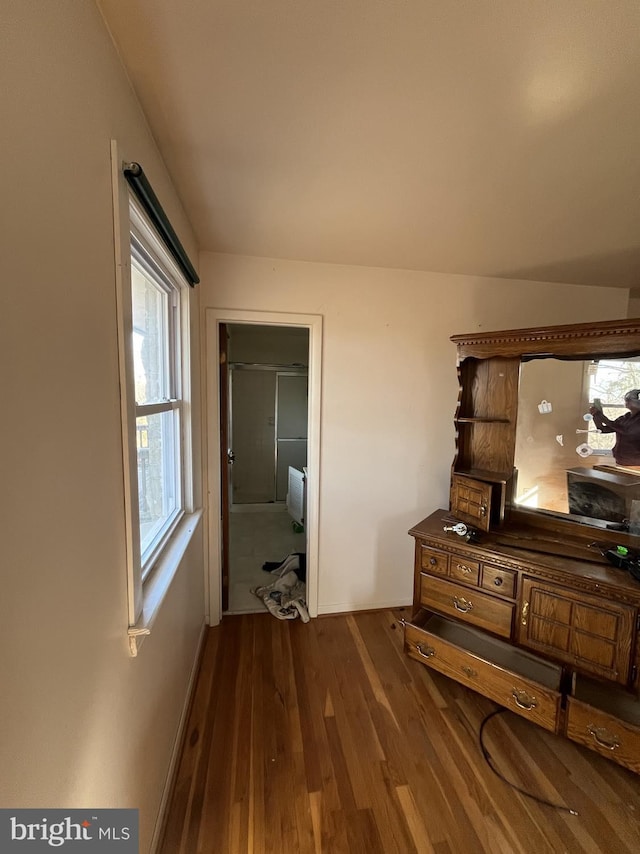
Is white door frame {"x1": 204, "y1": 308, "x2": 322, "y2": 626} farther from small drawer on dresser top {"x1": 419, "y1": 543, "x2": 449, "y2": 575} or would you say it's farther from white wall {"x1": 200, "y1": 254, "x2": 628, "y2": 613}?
small drawer on dresser top {"x1": 419, "y1": 543, "x2": 449, "y2": 575}

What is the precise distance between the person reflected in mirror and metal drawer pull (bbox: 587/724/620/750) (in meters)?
1.13

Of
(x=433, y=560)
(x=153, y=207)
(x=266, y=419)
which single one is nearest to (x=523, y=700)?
(x=433, y=560)

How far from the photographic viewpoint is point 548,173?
4.10 ft

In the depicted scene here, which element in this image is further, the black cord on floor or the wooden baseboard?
the black cord on floor

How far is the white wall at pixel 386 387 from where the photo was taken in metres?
2.23

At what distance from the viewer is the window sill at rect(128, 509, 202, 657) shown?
36.5 inches

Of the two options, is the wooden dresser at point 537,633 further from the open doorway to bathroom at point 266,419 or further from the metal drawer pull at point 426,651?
the open doorway to bathroom at point 266,419

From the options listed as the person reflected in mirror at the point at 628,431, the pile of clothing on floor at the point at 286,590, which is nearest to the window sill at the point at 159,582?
the pile of clothing on floor at the point at 286,590

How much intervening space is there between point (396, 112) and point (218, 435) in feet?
5.85

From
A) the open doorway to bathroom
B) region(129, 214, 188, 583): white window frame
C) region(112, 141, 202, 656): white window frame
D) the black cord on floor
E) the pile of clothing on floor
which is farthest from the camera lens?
the open doorway to bathroom

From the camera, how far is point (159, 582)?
1.18 meters

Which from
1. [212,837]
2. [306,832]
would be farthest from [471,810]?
[212,837]

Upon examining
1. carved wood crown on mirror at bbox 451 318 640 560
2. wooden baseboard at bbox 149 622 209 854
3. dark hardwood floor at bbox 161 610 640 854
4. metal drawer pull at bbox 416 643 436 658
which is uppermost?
carved wood crown on mirror at bbox 451 318 640 560

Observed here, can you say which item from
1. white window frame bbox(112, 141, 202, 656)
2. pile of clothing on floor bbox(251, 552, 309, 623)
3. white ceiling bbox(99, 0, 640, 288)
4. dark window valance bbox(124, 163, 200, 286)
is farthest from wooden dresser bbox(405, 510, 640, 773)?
dark window valance bbox(124, 163, 200, 286)
